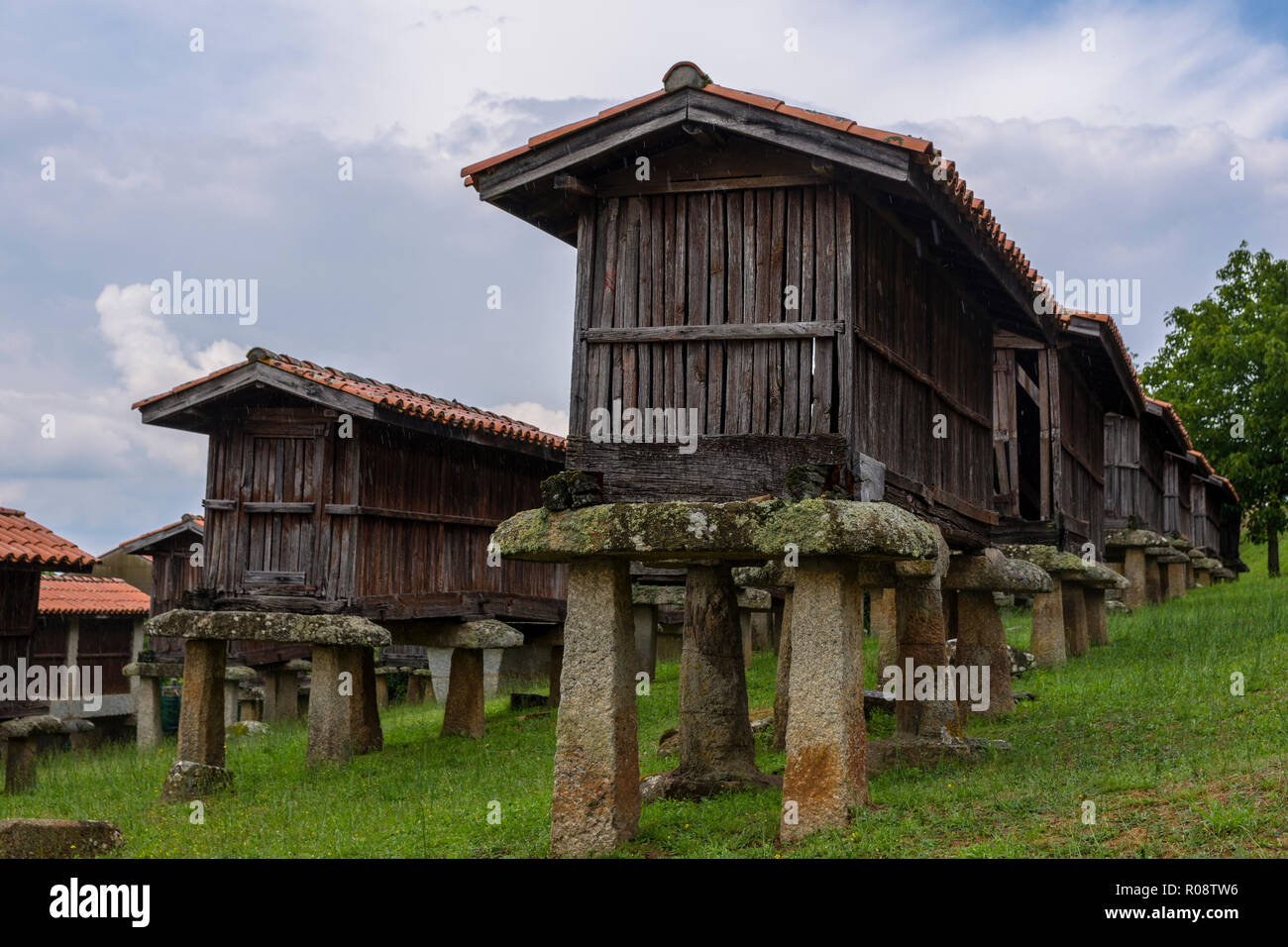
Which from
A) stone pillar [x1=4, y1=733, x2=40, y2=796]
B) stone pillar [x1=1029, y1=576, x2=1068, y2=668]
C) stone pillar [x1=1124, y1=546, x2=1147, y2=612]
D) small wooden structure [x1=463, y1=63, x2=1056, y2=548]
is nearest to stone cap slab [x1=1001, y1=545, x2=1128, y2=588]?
stone pillar [x1=1029, y1=576, x2=1068, y2=668]

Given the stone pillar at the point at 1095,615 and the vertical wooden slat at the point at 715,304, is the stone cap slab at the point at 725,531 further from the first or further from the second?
the stone pillar at the point at 1095,615

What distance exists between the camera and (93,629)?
80.6 ft

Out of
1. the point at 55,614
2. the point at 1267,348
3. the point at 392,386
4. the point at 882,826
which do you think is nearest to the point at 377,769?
the point at 392,386

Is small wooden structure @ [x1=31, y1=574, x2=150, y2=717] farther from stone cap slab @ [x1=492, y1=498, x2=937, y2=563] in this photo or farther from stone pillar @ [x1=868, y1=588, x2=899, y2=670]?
stone cap slab @ [x1=492, y1=498, x2=937, y2=563]

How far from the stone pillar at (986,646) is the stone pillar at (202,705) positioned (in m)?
7.58

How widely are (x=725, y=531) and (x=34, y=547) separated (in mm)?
10549

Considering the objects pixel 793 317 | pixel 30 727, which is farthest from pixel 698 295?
pixel 30 727

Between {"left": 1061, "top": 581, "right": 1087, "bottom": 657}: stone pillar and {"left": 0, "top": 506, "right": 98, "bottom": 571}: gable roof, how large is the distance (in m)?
12.6

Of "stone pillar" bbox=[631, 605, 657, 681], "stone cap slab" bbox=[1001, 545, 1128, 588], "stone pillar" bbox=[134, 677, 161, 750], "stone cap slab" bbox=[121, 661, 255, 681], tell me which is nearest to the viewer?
"stone cap slab" bbox=[1001, 545, 1128, 588]

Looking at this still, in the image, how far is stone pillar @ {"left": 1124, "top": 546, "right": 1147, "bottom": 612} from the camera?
20.1m

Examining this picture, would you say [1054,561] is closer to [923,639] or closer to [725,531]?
[923,639]

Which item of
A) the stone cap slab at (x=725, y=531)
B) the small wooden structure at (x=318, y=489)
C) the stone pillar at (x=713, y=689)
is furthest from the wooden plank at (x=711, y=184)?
the small wooden structure at (x=318, y=489)

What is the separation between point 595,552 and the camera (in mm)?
7125
